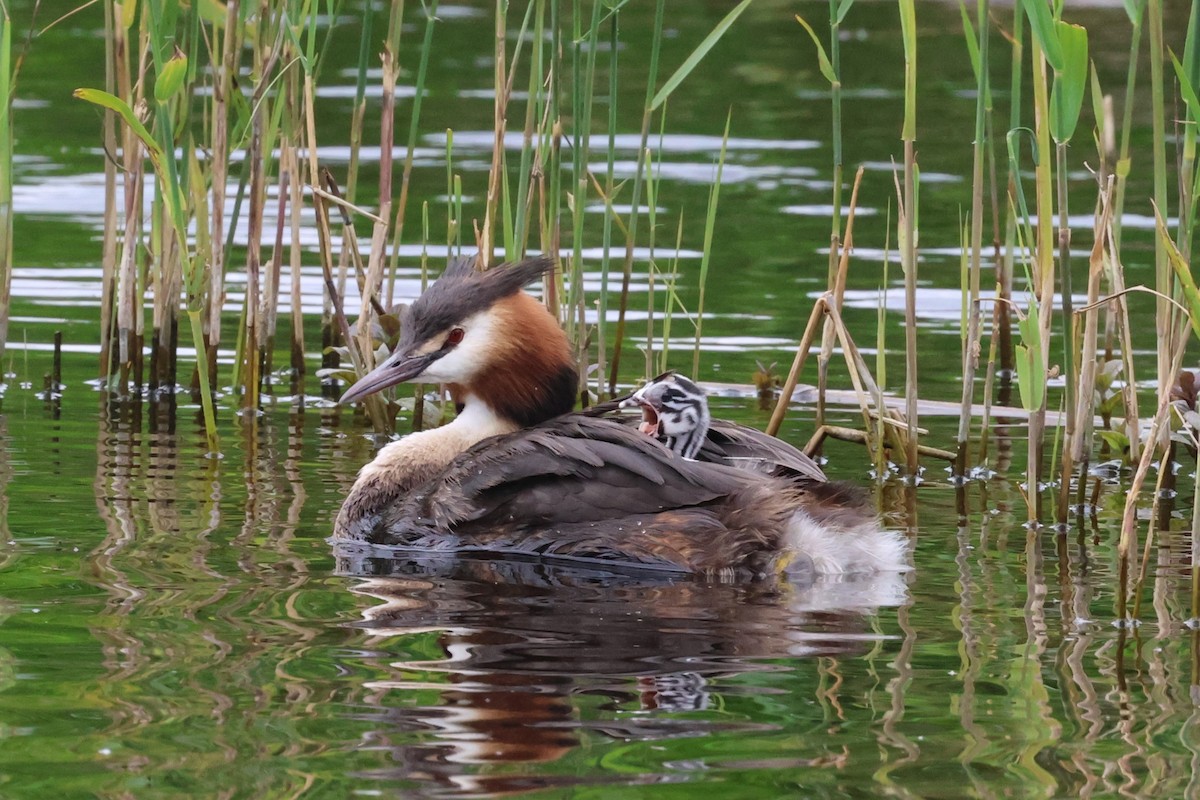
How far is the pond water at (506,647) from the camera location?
348 cm

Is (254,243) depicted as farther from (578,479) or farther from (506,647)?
(506,647)

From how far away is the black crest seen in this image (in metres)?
5.89

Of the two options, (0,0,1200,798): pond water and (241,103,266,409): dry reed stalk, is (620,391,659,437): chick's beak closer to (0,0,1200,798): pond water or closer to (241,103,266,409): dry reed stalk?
(0,0,1200,798): pond water

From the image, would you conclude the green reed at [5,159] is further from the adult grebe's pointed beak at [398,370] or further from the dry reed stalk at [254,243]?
the adult grebe's pointed beak at [398,370]

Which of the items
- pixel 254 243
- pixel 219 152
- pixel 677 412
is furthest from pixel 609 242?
pixel 219 152

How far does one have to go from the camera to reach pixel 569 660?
4.19 m

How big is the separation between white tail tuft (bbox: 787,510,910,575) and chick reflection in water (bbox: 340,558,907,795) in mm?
43

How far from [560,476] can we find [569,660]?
1.22 metres

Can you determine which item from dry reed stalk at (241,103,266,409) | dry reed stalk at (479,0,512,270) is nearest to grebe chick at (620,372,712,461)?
dry reed stalk at (479,0,512,270)

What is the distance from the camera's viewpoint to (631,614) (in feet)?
15.4

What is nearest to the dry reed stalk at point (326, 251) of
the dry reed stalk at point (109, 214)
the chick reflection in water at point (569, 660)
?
the dry reed stalk at point (109, 214)

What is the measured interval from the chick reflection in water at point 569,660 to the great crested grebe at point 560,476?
0.32 feet

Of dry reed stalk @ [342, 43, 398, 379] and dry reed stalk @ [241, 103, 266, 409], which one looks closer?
dry reed stalk @ [342, 43, 398, 379]

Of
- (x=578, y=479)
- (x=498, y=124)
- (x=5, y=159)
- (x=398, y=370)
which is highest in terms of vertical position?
(x=498, y=124)
